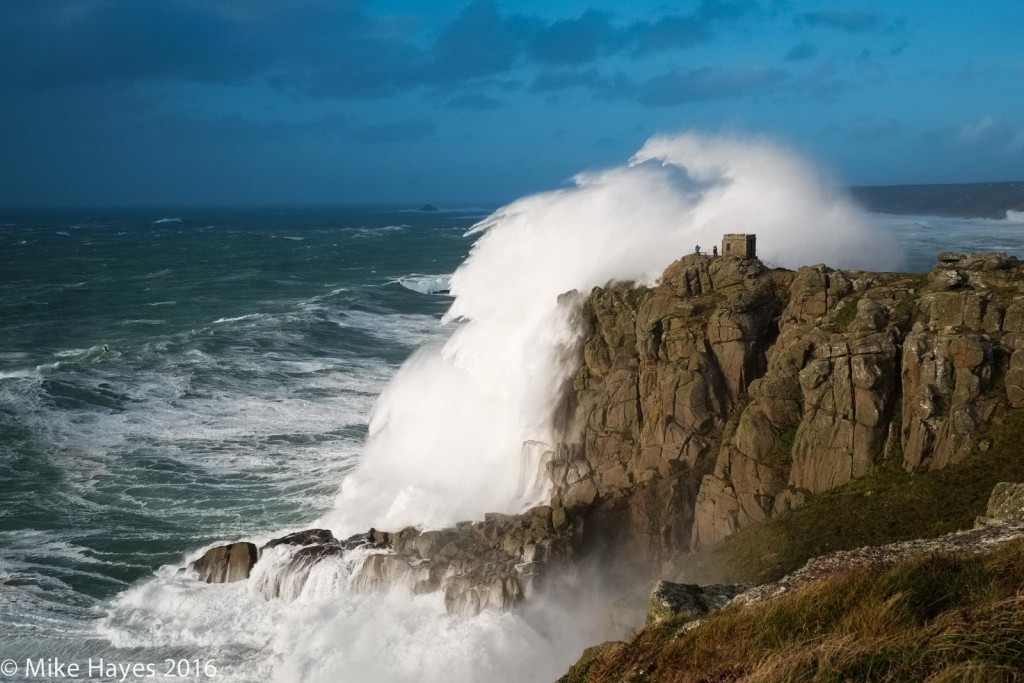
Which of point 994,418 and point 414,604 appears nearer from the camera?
point 994,418

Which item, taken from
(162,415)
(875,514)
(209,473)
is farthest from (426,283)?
(875,514)

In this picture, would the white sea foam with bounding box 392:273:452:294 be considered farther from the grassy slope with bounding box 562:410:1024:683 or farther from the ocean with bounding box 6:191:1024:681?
the grassy slope with bounding box 562:410:1024:683

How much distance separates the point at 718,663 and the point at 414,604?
13.3 metres

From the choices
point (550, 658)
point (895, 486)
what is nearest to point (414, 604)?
point (550, 658)

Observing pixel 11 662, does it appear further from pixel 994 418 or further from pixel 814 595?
pixel 994 418

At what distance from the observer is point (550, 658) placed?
715 inches

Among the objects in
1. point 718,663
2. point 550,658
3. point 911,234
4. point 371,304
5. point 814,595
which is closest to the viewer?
point 718,663

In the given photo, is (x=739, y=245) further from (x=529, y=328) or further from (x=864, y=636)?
(x=864, y=636)

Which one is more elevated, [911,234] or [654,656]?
[911,234]

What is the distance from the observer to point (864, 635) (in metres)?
Answer: 7.94

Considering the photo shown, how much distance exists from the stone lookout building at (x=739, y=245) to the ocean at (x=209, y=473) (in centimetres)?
563

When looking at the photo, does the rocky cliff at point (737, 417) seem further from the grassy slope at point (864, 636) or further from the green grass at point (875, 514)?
the grassy slope at point (864, 636)

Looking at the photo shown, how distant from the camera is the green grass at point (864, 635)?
7195mm

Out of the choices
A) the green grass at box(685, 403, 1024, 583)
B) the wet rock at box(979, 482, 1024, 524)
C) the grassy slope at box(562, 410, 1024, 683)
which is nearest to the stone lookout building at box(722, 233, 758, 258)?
the green grass at box(685, 403, 1024, 583)
